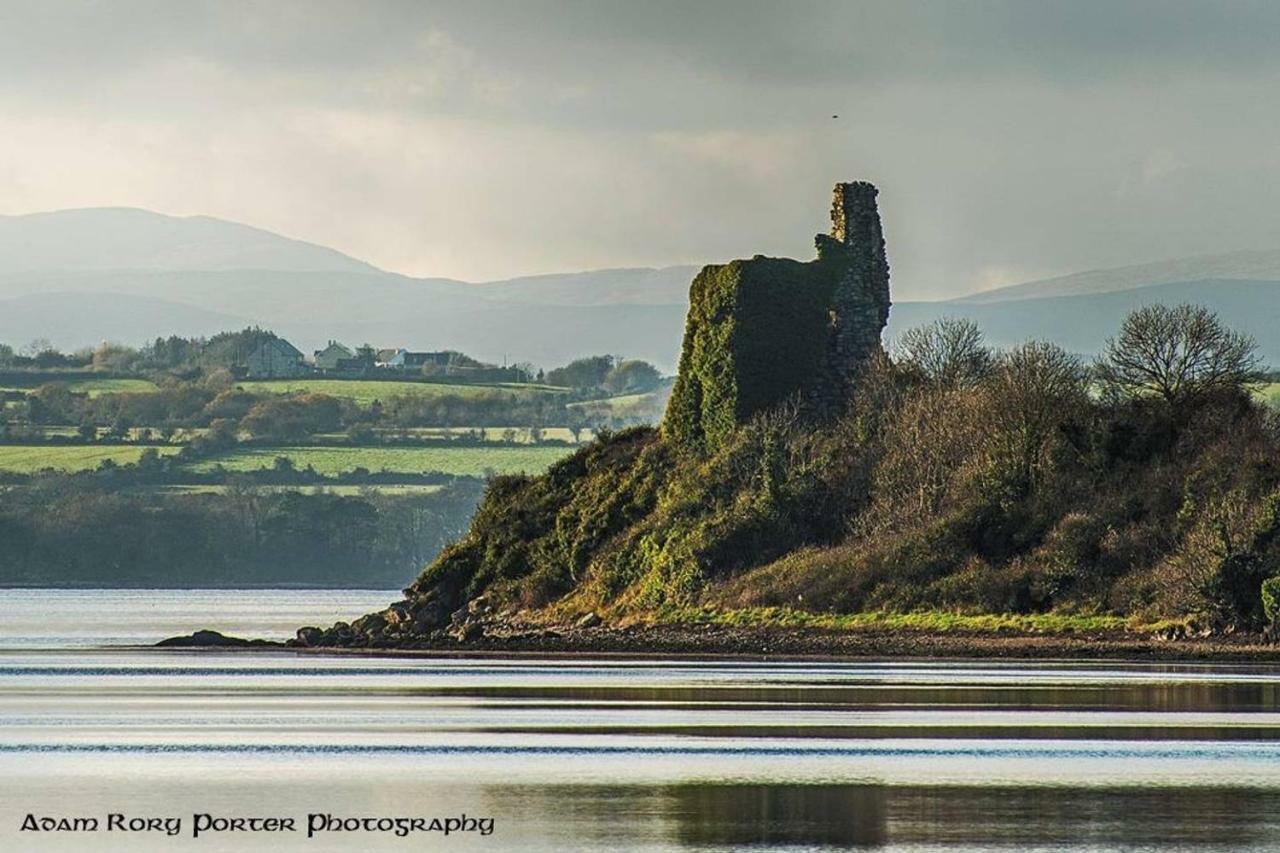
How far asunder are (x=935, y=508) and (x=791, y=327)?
12061mm

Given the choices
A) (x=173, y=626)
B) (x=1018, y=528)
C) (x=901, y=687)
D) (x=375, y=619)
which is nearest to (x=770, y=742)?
(x=901, y=687)

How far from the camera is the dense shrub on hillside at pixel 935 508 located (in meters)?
92.2

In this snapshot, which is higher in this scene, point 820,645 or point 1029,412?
point 1029,412

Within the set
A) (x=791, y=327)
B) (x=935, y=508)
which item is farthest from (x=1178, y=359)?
(x=791, y=327)

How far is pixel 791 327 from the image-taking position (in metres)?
110

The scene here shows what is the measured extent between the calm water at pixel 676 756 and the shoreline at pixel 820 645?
5193mm

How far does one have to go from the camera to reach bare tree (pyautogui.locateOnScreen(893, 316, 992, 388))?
109375 mm

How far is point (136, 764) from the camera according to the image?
1870 inches

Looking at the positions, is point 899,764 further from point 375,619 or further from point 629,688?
point 375,619

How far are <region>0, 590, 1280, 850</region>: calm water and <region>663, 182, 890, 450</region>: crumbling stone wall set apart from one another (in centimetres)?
3140

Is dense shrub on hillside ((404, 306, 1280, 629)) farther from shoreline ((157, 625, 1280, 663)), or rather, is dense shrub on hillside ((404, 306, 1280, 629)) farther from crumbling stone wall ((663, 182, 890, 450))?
shoreline ((157, 625, 1280, 663))

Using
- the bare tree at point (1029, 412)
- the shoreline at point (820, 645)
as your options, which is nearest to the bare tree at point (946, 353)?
the bare tree at point (1029, 412)

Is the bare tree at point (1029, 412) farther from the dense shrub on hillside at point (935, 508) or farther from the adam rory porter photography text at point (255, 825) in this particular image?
the adam rory porter photography text at point (255, 825)

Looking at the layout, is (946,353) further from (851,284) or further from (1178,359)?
(1178,359)
